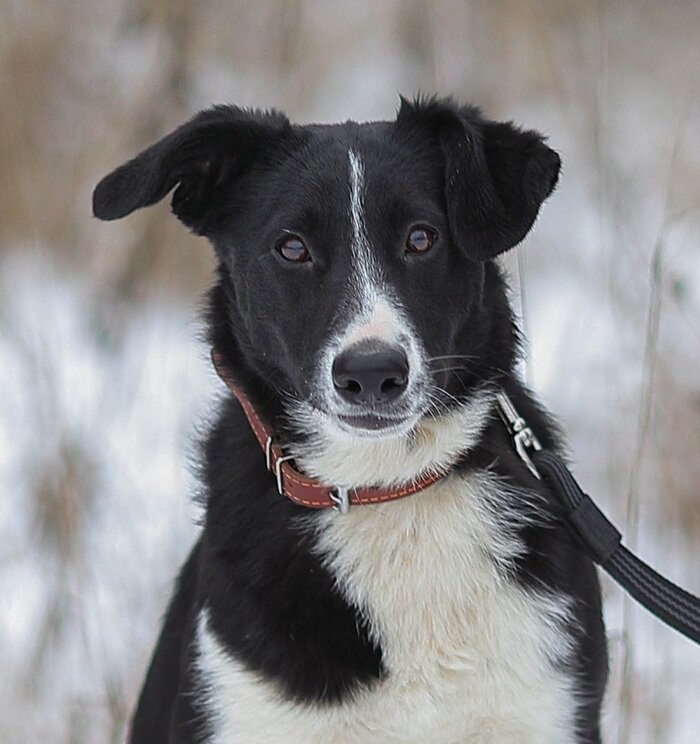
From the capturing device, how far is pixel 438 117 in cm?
232

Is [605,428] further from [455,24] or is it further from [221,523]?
[221,523]

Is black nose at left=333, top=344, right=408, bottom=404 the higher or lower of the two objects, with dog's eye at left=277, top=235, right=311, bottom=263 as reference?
lower

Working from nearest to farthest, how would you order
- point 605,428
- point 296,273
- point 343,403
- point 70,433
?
point 343,403, point 296,273, point 70,433, point 605,428

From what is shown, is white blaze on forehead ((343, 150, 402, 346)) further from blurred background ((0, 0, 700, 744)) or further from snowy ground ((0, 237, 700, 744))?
snowy ground ((0, 237, 700, 744))

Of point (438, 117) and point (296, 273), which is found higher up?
point (438, 117)

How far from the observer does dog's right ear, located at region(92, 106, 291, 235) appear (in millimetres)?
2102

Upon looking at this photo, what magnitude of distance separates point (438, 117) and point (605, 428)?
6.91ft

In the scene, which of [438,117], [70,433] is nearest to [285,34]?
[70,433]

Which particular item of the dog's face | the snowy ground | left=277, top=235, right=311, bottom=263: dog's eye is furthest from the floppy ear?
the snowy ground

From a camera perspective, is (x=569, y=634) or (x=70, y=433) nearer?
(x=569, y=634)

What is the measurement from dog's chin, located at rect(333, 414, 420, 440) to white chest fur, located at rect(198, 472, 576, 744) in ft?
0.72

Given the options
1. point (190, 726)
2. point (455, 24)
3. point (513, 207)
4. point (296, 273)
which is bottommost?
point (190, 726)

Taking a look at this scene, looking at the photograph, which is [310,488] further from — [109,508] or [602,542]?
[109,508]

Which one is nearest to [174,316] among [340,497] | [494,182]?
[340,497]
